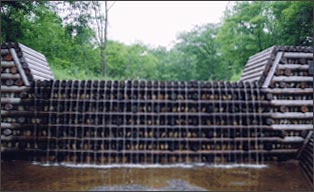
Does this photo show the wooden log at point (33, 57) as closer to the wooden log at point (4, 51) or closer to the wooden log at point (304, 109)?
the wooden log at point (4, 51)

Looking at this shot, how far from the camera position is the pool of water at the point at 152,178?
671 centimetres

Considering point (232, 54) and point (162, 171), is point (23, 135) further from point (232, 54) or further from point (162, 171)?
point (232, 54)

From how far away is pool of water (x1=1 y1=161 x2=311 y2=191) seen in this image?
22.0ft

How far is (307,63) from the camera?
32.5 feet

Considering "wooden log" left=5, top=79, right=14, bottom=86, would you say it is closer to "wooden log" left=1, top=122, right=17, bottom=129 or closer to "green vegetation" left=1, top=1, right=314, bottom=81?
"wooden log" left=1, top=122, right=17, bottom=129

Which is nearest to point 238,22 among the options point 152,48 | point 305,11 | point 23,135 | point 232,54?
point 232,54

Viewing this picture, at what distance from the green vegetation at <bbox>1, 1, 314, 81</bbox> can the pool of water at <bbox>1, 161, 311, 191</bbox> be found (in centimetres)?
649

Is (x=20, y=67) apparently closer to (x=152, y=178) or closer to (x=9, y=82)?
(x=9, y=82)

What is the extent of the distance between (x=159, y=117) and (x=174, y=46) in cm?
3708

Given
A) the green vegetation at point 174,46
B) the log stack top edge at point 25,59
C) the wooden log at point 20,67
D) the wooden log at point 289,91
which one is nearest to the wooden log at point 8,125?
the wooden log at point 20,67

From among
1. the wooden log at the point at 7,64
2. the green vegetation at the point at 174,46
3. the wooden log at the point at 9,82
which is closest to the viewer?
the wooden log at the point at 9,82

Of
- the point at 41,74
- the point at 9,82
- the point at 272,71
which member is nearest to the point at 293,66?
the point at 272,71

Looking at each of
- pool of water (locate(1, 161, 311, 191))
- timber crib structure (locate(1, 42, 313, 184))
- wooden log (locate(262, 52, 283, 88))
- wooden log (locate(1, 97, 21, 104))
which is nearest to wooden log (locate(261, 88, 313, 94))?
timber crib structure (locate(1, 42, 313, 184))

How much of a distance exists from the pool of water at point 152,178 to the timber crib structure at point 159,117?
620 millimetres
